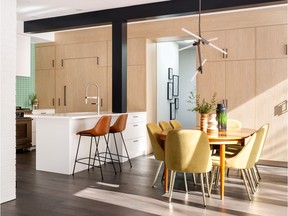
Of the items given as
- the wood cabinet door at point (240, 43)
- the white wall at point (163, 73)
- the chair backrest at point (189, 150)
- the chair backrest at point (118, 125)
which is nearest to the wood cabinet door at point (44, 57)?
the white wall at point (163, 73)

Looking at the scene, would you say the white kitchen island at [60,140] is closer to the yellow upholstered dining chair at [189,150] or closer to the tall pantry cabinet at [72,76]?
the yellow upholstered dining chair at [189,150]

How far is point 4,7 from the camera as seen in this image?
11.2 ft

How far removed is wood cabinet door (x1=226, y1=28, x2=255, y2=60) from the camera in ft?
19.1

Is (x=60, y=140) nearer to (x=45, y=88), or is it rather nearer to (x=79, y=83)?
(x=79, y=83)

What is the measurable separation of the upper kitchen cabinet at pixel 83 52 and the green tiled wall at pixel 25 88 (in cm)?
79

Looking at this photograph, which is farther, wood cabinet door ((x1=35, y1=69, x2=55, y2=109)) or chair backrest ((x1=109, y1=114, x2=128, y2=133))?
wood cabinet door ((x1=35, y1=69, x2=55, y2=109))

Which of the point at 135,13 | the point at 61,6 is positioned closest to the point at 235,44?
the point at 135,13

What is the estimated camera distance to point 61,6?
5570 millimetres

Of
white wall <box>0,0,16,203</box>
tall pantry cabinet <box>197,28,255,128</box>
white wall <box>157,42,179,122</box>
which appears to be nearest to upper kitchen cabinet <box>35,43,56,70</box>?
white wall <box>157,42,179,122</box>

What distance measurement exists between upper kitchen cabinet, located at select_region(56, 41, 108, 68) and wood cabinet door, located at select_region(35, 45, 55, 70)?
0.59ft

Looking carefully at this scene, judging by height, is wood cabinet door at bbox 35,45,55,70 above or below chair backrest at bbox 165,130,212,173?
above

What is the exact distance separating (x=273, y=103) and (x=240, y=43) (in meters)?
1.24

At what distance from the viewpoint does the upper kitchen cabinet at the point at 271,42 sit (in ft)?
18.4

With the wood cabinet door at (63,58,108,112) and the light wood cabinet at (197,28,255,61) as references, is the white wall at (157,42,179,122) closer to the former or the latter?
the wood cabinet door at (63,58,108,112)
